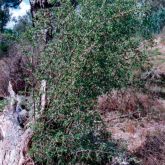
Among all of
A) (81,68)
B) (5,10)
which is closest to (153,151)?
(81,68)

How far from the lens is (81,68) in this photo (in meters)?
6.29

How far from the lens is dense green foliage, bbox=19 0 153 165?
630 centimetres

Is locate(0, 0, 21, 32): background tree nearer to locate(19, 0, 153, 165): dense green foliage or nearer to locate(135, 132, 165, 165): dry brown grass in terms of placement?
locate(135, 132, 165, 165): dry brown grass

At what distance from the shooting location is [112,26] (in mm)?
6301

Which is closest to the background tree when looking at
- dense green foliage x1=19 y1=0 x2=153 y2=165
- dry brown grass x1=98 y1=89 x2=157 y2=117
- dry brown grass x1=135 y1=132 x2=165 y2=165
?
dry brown grass x1=98 y1=89 x2=157 y2=117

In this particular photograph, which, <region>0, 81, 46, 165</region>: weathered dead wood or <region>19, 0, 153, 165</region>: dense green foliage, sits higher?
<region>19, 0, 153, 165</region>: dense green foliage

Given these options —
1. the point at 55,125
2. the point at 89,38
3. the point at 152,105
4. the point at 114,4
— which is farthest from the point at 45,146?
the point at 152,105

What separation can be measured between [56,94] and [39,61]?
714 mm

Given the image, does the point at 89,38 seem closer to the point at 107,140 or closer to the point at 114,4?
the point at 114,4

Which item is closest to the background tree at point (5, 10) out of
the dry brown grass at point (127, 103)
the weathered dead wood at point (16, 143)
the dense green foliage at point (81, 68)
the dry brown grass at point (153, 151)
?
the dry brown grass at point (127, 103)

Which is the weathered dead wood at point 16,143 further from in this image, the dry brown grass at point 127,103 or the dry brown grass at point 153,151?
the dry brown grass at point 127,103

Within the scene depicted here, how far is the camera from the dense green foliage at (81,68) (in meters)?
6.30

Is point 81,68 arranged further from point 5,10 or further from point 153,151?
point 5,10

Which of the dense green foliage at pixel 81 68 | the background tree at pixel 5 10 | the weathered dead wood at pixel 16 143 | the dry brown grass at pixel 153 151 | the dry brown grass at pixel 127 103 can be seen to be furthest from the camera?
the background tree at pixel 5 10
